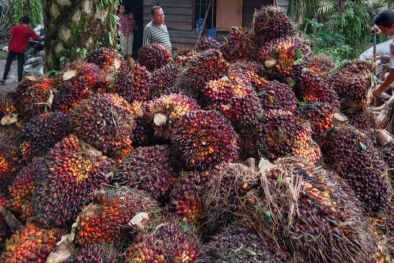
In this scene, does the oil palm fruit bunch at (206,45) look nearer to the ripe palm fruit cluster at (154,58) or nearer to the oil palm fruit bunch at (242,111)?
the ripe palm fruit cluster at (154,58)

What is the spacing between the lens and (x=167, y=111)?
80.8 inches

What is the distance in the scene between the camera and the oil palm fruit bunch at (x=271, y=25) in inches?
103

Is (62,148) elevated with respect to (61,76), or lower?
lower

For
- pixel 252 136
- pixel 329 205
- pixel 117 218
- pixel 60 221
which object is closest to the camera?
pixel 329 205

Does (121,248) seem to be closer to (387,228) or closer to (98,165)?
(98,165)

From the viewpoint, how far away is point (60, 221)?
1.73 m

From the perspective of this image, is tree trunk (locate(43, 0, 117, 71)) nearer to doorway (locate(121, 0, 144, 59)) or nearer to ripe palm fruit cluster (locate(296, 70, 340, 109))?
ripe palm fruit cluster (locate(296, 70, 340, 109))

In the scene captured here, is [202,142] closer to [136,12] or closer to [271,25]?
[271,25]

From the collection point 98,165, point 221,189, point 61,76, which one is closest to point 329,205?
point 221,189

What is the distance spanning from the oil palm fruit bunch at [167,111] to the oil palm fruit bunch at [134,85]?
22cm

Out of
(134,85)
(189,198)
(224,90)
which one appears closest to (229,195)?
(189,198)

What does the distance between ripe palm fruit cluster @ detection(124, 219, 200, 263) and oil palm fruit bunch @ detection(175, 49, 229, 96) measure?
971mm

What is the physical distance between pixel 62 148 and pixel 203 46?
1.54 meters

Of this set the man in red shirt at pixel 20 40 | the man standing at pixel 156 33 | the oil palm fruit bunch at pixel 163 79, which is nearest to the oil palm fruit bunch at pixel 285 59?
the oil palm fruit bunch at pixel 163 79
